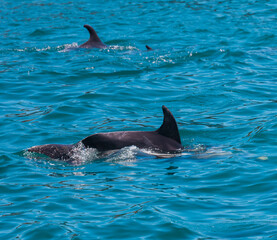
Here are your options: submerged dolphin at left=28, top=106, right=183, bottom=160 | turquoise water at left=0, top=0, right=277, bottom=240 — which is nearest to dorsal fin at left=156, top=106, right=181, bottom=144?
submerged dolphin at left=28, top=106, right=183, bottom=160

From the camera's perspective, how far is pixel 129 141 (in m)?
9.24

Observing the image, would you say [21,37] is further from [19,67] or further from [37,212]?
[37,212]

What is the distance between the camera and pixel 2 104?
13.1m

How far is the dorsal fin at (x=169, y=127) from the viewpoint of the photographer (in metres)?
9.35

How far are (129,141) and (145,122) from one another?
2296 millimetres

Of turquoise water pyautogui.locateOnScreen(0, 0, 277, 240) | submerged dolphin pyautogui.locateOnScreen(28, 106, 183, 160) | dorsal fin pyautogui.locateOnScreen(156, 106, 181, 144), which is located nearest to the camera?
turquoise water pyautogui.locateOnScreen(0, 0, 277, 240)

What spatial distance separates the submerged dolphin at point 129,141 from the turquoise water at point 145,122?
18cm

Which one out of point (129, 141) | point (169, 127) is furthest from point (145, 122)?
point (129, 141)

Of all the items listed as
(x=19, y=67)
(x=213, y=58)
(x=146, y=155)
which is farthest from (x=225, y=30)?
(x=146, y=155)

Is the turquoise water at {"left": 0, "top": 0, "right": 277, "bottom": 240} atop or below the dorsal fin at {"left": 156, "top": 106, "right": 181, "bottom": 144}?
below

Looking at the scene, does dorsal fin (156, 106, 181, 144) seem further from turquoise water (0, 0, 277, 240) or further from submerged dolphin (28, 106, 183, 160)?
turquoise water (0, 0, 277, 240)

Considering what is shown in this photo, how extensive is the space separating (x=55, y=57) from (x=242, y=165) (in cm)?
1064

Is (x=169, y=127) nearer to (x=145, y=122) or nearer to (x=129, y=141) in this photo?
(x=129, y=141)

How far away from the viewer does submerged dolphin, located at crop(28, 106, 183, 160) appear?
9102mm
